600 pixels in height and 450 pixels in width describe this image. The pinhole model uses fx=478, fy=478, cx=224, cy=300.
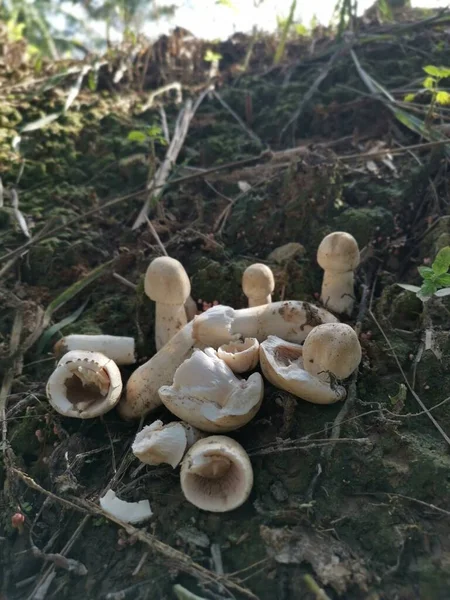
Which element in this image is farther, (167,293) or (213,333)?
(167,293)

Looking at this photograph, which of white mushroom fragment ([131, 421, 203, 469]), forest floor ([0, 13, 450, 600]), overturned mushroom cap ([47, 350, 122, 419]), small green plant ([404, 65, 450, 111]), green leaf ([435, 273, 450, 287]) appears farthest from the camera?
small green plant ([404, 65, 450, 111])

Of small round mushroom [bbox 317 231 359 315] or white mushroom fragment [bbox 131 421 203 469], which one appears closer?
white mushroom fragment [bbox 131 421 203 469]

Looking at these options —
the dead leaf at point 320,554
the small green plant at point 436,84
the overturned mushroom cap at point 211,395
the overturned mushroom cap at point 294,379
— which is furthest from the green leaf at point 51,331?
the small green plant at point 436,84

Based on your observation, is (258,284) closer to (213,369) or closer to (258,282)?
(258,282)

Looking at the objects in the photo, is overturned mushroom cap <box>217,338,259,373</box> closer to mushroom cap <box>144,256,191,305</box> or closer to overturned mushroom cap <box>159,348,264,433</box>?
overturned mushroom cap <box>159,348,264,433</box>

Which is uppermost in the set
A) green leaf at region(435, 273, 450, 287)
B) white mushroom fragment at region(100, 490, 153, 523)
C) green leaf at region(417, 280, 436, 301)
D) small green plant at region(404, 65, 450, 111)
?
small green plant at region(404, 65, 450, 111)

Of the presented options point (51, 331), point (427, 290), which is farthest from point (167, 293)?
point (427, 290)

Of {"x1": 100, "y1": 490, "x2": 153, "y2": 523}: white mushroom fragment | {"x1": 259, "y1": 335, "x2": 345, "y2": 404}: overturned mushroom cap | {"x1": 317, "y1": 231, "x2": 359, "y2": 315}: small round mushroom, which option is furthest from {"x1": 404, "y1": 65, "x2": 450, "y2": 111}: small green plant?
{"x1": 100, "y1": 490, "x2": 153, "y2": 523}: white mushroom fragment
